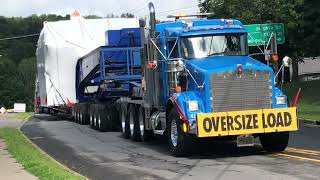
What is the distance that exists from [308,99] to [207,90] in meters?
24.3

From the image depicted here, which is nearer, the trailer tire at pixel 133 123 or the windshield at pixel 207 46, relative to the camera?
the windshield at pixel 207 46

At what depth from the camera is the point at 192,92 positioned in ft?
46.3

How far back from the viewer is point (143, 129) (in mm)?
18188

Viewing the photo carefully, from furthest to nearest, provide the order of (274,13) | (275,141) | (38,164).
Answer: (274,13)
(275,141)
(38,164)

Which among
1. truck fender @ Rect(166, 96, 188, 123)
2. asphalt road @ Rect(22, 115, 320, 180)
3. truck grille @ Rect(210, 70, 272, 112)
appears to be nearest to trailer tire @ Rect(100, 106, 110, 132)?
asphalt road @ Rect(22, 115, 320, 180)

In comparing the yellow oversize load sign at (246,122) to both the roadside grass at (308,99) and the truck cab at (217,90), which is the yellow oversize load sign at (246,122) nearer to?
the truck cab at (217,90)

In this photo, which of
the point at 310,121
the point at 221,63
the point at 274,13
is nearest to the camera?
the point at 221,63

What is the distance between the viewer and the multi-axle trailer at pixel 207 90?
44.2 ft

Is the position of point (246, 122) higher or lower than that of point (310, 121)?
higher

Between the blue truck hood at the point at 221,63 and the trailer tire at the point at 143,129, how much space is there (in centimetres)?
388

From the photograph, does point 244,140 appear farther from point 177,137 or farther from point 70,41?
point 70,41

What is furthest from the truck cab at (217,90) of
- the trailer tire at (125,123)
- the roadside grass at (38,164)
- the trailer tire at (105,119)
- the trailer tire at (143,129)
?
the trailer tire at (105,119)

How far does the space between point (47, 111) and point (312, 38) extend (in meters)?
16.3

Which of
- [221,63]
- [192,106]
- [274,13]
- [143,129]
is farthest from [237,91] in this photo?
[274,13]
